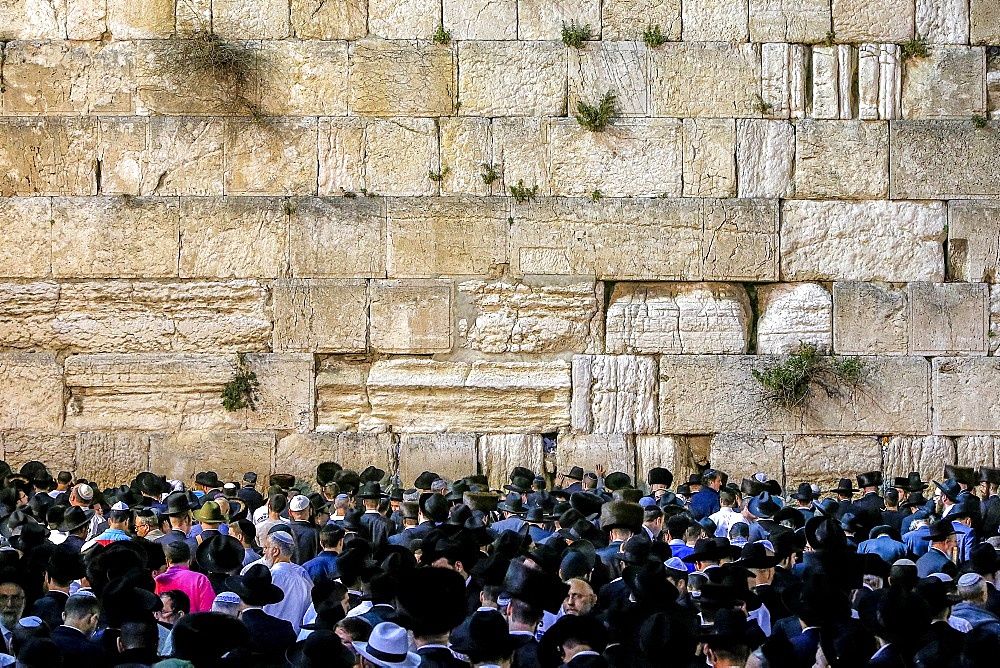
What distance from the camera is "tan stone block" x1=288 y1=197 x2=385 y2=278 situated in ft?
40.3

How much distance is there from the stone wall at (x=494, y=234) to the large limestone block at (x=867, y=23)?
2 centimetres

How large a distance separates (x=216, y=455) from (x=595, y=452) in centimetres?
386

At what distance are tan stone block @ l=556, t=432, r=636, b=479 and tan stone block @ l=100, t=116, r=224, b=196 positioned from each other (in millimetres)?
4479

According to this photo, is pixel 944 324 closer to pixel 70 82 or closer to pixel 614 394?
pixel 614 394

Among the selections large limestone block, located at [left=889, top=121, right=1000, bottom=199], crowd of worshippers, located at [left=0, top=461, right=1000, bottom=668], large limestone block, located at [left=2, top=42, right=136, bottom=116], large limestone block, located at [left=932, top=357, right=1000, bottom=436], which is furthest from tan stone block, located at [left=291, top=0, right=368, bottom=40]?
large limestone block, located at [left=932, top=357, right=1000, bottom=436]

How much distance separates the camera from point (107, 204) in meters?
12.3

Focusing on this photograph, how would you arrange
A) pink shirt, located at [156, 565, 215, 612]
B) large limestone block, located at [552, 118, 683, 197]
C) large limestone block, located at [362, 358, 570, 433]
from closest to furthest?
pink shirt, located at [156, 565, 215, 612] → large limestone block, located at [362, 358, 570, 433] → large limestone block, located at [552, 118, 683, 197]

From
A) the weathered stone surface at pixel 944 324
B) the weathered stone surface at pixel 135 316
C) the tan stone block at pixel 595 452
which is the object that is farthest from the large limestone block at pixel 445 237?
the weathered stone surface at pixel 944 324

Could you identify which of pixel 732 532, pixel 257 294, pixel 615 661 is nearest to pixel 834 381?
pixel 732 532

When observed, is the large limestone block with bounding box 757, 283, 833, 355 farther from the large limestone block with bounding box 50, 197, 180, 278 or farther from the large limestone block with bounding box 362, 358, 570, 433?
the large limestone block with bounding box 50, 197, 180, 278

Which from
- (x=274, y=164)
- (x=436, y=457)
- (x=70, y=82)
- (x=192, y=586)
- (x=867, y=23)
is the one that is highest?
(x=867, y=23)

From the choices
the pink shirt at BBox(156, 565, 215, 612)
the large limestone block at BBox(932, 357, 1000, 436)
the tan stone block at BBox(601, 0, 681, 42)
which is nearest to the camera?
the pink shirt at BBox(156, 565, 215, 612)

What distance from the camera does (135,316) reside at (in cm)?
1230

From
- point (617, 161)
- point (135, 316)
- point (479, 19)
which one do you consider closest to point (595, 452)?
point (617, 161)
